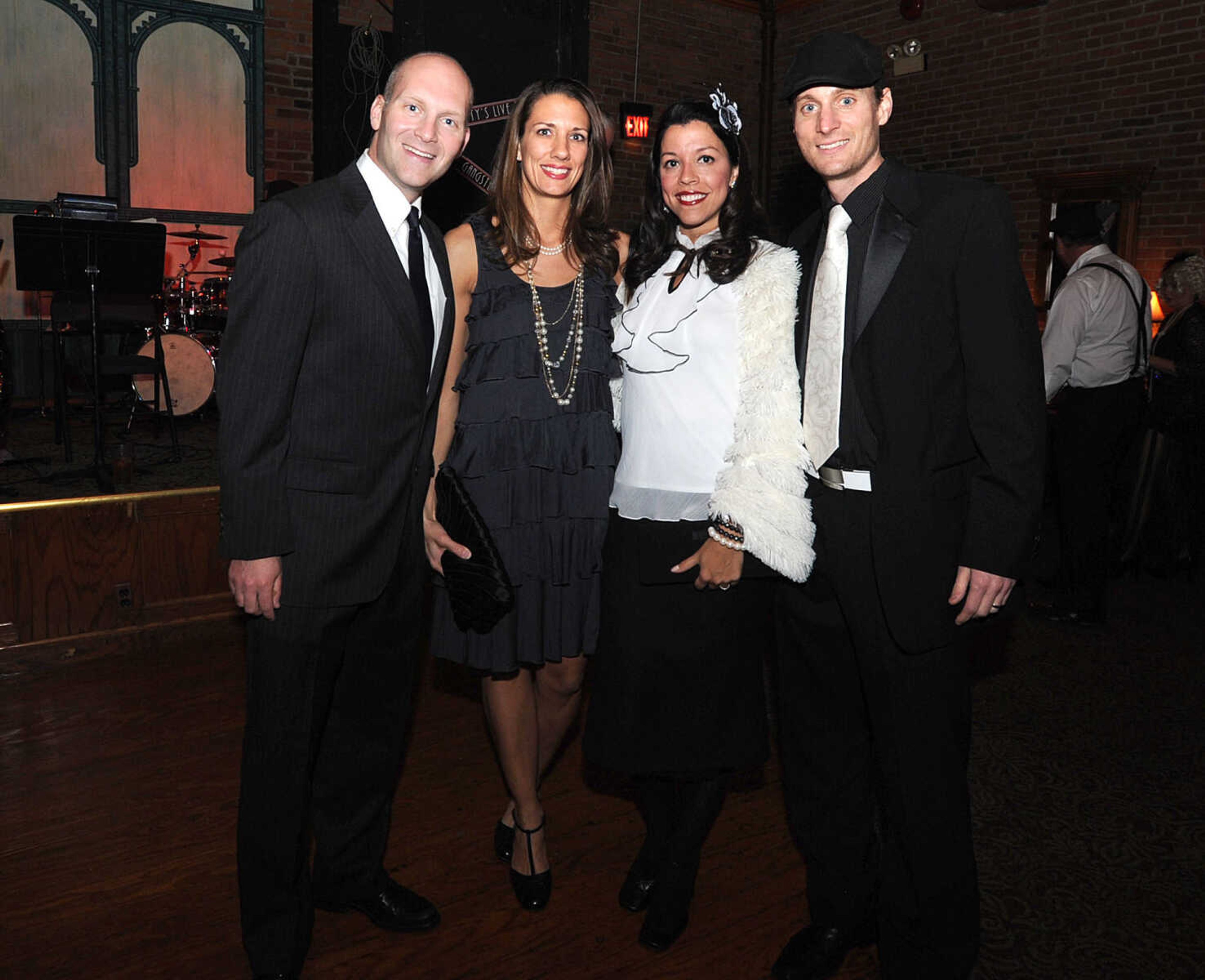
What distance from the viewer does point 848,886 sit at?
1.99m

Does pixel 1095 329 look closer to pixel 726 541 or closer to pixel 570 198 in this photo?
pixel 570 198

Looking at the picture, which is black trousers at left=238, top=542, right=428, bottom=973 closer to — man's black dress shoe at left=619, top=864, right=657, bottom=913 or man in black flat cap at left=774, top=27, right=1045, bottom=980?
man's black dress shoe at left=619, top=864, right=657, bottom=913

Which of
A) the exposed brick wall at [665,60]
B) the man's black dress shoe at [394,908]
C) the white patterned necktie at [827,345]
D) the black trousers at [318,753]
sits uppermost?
the exposed brick wall at [665,60]

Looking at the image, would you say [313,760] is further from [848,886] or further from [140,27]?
[140,27]

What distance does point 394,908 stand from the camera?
6.99 ft

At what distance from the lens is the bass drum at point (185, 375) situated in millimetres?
6500

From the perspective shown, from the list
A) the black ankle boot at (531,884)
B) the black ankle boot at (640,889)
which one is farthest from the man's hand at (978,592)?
the black ankle boot at (531,884)

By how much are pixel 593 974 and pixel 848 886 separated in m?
0.56

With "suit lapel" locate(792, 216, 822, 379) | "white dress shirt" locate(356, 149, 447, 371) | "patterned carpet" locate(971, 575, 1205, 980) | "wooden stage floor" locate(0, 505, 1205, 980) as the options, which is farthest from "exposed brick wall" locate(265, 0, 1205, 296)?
"white dress shirt" locate(356, 149, 447, 371)

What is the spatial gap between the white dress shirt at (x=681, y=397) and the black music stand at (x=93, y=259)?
3.69 m

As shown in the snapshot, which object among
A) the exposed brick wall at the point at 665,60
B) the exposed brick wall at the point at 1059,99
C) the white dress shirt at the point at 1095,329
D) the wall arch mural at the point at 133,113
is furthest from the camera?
the exposed brick wall at the point at 665,60

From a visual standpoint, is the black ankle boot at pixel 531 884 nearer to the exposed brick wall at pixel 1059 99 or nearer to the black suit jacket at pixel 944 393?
the black suit jacket at pixel 944 393

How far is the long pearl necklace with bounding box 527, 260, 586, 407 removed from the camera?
2053mm

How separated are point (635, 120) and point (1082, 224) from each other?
15.4ft
